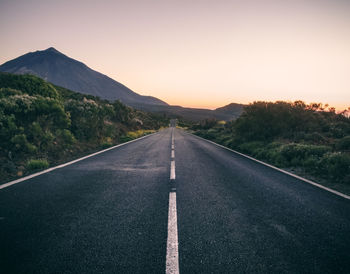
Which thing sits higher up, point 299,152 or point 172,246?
point 299,152

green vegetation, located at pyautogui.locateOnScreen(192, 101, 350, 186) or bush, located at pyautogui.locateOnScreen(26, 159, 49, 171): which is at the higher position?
green vegetation, located at pyautogui.locateOnScreen(192, 101, 350, 186)

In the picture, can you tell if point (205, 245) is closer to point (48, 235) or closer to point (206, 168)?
point (48, 235)

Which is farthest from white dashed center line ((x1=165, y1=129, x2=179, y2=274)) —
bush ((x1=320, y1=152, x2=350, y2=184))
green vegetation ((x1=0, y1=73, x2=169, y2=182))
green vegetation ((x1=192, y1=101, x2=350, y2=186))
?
green vegetation ((x1=192, y1=101, x2=350, y2=186))

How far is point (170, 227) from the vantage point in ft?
8.91

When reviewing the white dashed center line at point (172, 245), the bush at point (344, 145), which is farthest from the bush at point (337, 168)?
the white dashed center line at point (172, 245)

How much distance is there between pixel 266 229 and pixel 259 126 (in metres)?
10.7

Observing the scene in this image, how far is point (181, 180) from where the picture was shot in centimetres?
519

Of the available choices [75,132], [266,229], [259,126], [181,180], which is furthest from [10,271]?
[259,126]

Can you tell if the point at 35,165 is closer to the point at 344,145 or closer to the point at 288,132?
the point at 344,145

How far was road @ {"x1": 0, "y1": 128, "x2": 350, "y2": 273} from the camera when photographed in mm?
2037

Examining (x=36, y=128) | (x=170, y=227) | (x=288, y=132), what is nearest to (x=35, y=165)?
(x=36, y=128)

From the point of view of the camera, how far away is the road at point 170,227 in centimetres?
204

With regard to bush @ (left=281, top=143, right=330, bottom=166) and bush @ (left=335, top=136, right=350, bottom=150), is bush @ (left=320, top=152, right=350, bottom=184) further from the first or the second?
bush @ (left=335, top=136, right=350, bottom=150)

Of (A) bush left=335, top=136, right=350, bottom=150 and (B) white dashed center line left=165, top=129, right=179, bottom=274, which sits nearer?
(B) white dashed center line left=165, top=129, right=179, bottom=274
